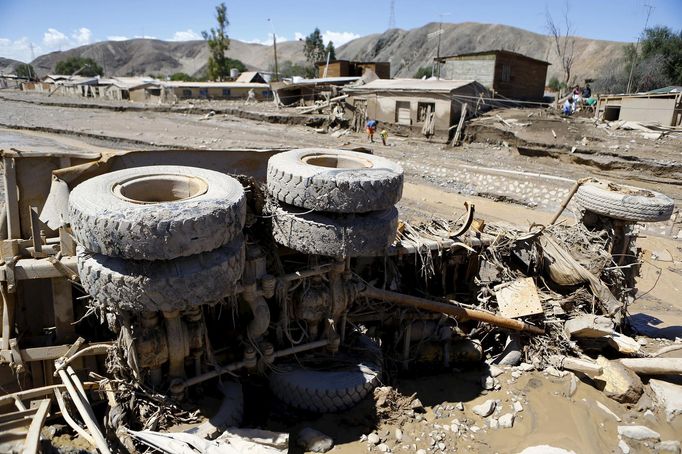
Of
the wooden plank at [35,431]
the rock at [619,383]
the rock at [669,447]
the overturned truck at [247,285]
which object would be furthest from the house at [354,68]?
the wooden plank at [35,431]

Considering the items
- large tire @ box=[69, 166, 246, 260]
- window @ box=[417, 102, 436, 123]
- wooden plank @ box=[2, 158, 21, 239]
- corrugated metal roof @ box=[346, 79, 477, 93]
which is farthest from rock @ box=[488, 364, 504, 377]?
window @ box=[417, 102, 436, 123]

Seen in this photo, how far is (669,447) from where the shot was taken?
405 cm

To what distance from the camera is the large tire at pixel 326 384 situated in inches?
166

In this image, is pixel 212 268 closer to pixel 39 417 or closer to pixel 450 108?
pixel 39 417

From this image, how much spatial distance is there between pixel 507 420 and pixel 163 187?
3662 millimetres

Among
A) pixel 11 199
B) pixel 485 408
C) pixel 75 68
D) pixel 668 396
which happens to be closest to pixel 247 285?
pixel 11 199

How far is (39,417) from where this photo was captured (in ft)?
10.0

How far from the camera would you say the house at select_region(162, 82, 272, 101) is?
41.0 m

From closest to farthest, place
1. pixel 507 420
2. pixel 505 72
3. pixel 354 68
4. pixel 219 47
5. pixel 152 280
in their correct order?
pixel 152 280 < pixel 507 420 < pixel 505 72 < pixel 354 68 < pixel 219 47

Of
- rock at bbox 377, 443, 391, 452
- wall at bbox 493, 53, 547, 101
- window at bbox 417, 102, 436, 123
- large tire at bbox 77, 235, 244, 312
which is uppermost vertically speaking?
wall at bbox 493, 53, 547, 101

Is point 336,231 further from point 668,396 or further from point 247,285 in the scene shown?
point 668,396

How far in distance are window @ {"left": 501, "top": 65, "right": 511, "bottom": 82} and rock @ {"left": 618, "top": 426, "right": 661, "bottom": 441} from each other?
26.9m

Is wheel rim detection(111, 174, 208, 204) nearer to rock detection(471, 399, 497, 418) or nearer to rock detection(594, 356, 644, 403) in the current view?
rock detection(471, 399, 497, 418)

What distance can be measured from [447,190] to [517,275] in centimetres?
905
